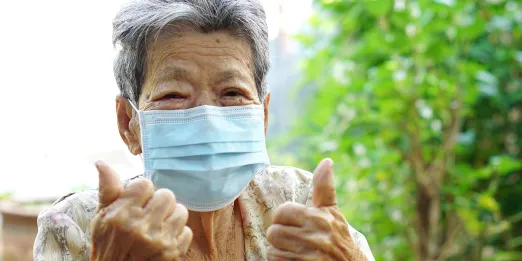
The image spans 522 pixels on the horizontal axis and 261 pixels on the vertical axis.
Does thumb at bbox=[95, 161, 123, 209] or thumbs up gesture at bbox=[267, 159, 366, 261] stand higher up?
thumb at bbox=[95, 161, 123, 209]

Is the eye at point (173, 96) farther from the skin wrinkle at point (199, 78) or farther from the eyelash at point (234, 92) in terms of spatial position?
the eyelash at point (234, 92)

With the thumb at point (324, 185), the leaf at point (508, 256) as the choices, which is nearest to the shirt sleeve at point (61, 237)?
the thumb at point (324, 185)

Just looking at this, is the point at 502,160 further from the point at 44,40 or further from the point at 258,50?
the point at 44,40

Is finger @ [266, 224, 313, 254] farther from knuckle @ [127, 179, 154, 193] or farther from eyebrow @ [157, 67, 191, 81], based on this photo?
eyebrow @ [157, 67, 191, 81]

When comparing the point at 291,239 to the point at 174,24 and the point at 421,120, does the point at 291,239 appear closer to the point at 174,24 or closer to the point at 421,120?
the point at 174,24

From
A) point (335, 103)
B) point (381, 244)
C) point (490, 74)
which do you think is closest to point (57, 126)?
point (335, 103)

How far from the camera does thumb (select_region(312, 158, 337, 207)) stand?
1.55 meters

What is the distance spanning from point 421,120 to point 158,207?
8.86 feet

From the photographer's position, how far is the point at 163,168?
72.2 inches

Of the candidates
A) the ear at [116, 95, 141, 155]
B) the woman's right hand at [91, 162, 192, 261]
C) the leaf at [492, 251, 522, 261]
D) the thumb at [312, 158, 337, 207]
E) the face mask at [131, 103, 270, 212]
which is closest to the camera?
the woman's right hand at [91, 162, 192, 261]

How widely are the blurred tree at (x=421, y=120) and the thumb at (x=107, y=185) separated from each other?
2223 millimetres

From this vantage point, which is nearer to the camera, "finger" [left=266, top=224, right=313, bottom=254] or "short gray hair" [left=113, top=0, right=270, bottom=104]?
"finger" [left=266, top=224, right=313, bottom=254]

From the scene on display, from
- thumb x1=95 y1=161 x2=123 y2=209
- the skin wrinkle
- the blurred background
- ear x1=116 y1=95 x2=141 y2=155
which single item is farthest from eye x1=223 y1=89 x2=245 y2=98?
the blurred background

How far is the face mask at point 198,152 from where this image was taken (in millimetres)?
1824
